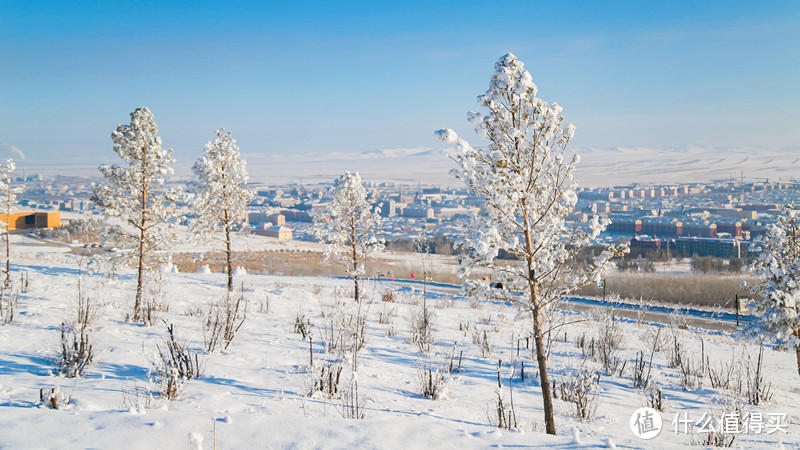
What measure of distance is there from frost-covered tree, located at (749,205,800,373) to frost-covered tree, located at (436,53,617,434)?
8.62 metres

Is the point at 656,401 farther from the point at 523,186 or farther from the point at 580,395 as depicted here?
the point at 523,186

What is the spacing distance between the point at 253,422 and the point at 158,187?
12.3m

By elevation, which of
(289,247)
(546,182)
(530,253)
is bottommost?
(289,247)

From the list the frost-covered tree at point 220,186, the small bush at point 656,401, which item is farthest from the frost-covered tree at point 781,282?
the frost-covered tree at point 220,186

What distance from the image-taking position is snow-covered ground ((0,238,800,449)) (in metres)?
4.30

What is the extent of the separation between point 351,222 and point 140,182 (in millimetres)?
10554

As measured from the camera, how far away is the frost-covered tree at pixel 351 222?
23.3 metres

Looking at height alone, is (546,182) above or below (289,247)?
above

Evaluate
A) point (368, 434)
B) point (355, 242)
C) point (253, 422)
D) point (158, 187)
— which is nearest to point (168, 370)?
point (253, 422)

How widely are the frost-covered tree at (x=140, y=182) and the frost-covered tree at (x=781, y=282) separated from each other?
16.2 metres

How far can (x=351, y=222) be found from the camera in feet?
76.6

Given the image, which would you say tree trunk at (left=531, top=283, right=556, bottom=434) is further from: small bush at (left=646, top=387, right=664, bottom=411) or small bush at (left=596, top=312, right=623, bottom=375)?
small bush at (left=596, top=312, right=623, bottom=375)

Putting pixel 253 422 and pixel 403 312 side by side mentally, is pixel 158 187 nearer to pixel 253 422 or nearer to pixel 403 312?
pixel 403 312

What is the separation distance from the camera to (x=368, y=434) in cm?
445
